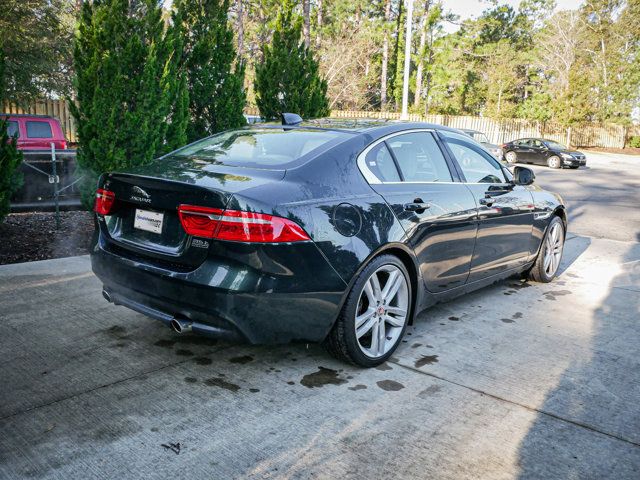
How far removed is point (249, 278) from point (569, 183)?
705 inches

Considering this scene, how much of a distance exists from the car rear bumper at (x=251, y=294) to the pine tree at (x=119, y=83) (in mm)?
4008

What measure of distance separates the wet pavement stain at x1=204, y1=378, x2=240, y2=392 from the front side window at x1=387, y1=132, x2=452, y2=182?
69.9 inches

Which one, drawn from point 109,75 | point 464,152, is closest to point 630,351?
point 464,152

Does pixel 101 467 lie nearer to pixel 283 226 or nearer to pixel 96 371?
pixel 96 371

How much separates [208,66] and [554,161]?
21.4 m

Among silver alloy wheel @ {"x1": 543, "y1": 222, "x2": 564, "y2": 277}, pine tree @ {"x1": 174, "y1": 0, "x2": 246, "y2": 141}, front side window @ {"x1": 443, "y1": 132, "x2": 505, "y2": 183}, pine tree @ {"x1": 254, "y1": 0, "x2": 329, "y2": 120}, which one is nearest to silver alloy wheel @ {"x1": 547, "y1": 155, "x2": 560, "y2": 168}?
pine tree @ {"x1": 254, "y1": 0, "x2": 329, "y2": 120}

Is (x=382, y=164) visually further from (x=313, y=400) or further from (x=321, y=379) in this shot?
(x=313, y=400)

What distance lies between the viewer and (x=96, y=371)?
134 inches

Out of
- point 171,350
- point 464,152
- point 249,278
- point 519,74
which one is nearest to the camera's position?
point 249,278

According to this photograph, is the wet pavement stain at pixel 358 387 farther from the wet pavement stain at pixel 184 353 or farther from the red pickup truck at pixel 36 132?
the red pickup truck at pixel 36 132

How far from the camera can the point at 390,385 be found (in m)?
3.39

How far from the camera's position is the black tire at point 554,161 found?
25969mm

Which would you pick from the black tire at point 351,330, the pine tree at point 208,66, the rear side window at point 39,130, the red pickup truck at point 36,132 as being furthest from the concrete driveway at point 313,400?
the rear side window at point 39,130

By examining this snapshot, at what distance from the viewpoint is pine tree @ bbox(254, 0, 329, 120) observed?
10555 millimetres
